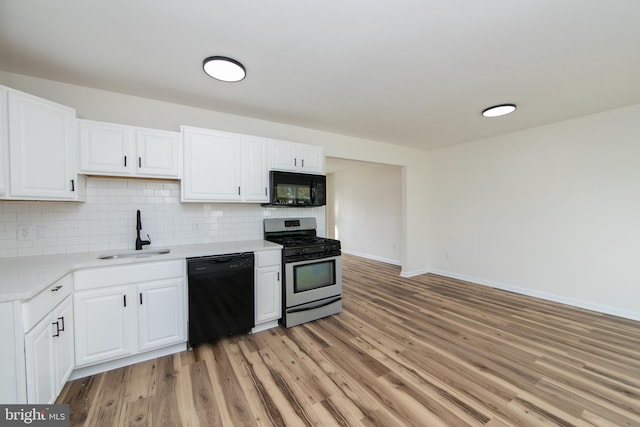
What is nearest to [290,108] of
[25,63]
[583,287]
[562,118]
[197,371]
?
[25,63]

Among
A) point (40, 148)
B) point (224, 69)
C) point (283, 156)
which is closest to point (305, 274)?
Answer: point (283, 156)

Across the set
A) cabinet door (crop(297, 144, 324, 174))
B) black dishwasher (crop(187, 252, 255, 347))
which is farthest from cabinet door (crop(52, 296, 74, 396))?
cabinet door (crop(297, 144, 324, 174))

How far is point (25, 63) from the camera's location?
2082 mm

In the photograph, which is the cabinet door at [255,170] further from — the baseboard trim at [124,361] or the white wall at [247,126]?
the baseboard trim at [124,361]

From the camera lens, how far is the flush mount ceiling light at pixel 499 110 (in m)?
2.96

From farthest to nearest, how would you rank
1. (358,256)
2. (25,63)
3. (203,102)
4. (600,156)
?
(358,256) → (600,156) → (203,102) → (25,63)

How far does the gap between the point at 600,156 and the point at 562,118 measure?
0.69m

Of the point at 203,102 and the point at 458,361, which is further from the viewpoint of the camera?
the point at 203,102

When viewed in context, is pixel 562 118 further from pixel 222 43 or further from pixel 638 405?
pixel 222 43

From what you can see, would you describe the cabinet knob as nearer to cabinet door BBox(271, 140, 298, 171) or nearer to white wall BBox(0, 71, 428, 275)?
white wall BBox(0, 71, 428, 275)

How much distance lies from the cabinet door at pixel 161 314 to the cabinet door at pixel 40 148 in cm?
108

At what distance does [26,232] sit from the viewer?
2.21 meters

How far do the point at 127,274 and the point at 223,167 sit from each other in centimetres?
138

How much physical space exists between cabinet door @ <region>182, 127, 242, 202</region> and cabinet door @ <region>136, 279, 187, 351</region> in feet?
2.99
